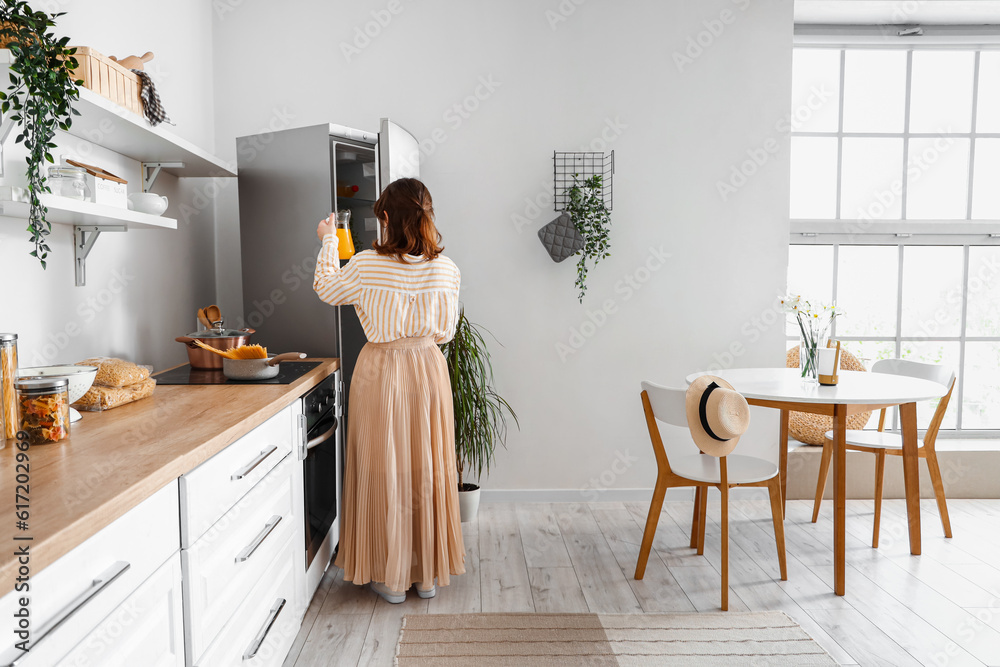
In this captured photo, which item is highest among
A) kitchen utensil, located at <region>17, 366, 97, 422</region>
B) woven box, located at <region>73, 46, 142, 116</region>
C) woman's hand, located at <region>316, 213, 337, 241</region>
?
woven box, located at <region>73, 46, 142, 116</region>

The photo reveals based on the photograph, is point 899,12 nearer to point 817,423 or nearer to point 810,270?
point 810,270

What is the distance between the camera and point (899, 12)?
3.39 metres

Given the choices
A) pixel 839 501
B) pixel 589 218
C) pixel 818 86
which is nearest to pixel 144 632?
pixel 839 501

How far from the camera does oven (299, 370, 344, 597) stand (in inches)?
84.0

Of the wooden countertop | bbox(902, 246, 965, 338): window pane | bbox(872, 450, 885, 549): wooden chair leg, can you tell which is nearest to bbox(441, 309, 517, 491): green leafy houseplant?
the wooden countertop

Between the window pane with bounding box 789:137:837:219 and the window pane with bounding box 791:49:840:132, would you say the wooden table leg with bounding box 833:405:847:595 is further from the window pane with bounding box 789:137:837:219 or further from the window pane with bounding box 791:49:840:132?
the window pane with bounding box 791:49:840:132

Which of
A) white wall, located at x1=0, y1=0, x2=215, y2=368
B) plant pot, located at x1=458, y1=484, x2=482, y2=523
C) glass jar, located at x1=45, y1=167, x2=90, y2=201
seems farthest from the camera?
plant pot, located at x1=458, y1=484, x2=482, y2=523

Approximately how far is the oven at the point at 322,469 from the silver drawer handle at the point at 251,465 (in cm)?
32

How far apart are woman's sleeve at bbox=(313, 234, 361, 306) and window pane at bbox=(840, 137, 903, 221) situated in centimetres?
294

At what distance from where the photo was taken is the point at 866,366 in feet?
12.0

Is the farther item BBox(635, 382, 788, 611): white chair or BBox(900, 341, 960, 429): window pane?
BBox(900, 341, 960, 429): window pane

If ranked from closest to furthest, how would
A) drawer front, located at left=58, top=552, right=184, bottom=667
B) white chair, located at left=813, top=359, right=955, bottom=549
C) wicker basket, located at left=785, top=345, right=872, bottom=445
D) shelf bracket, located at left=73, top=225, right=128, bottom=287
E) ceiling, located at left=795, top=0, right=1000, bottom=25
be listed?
1. drawer front, located at left=58, top=552, right=184, bottom=667
2. shelf bracket, located at left=73, top=225, right=128, bottom=287
3. white chair, located at left=813, top=359, right=955, bottom=549
4. ceiling, located at left=795, top=0, right=1000, bottom=25
5. wicker basket, located at left=785, top=345, right=872, bottom=445

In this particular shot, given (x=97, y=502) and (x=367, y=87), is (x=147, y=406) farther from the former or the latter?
(x=367, y=87)

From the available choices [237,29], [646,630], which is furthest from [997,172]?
[237,29]
